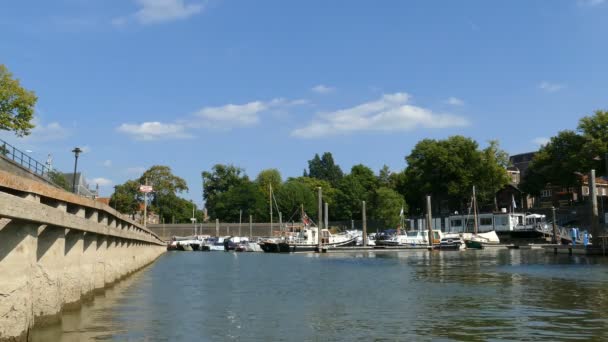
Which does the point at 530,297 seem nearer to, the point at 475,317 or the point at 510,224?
the point at 475,317

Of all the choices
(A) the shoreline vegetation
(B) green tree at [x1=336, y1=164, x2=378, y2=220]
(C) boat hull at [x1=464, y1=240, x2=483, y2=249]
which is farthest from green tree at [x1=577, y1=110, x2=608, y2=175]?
(B) green tree at [x1=336, y1=164, x2=378, y2=220]

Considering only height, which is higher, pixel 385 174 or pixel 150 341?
pixel 385 174

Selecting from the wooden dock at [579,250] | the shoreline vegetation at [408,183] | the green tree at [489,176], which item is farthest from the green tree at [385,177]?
the wooden dock at [579,250]

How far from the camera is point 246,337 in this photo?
13.4 meters

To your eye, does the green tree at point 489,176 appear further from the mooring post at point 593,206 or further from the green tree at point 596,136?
the mooring post at point 593,206

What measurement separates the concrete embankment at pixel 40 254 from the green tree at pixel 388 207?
347 feet

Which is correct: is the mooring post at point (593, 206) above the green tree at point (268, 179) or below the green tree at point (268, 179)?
below

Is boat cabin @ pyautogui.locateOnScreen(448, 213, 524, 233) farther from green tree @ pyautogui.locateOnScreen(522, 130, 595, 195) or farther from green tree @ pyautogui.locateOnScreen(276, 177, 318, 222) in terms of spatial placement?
green tree @ pyautogui.locateOnScreen(276, 177, 318, 222)

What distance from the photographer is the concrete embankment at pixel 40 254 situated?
32.1 feet

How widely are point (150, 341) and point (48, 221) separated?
126 inches

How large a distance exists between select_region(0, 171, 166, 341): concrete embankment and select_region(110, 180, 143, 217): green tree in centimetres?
11987

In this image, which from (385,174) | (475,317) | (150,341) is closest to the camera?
(150,341)

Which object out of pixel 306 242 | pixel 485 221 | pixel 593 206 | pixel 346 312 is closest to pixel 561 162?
pixel 485 221

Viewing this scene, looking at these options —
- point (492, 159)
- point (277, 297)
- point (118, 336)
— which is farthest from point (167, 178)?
point (118, 336)
